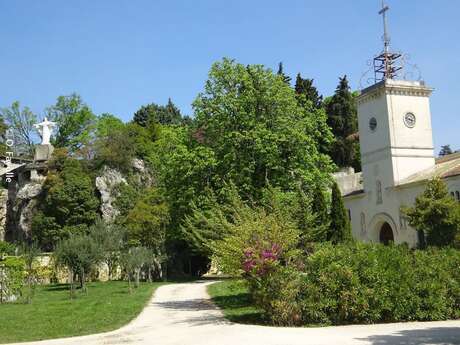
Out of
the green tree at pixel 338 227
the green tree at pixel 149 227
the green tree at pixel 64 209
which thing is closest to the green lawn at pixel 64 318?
the green tree at pixel 338 227

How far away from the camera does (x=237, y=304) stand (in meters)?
18.8

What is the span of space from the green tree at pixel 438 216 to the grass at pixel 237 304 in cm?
1122

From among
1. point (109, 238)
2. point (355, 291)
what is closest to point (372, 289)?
point (355, 291)

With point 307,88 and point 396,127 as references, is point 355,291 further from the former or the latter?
point 307,88

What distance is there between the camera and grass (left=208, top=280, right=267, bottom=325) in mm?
15125

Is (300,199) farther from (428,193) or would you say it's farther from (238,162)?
(428,193)

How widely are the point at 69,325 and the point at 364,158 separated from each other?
30.5 meters

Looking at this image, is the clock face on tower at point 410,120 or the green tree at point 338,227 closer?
the green tree at point 338,227

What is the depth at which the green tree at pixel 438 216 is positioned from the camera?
88.4 ft

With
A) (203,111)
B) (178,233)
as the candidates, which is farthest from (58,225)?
(203,111)

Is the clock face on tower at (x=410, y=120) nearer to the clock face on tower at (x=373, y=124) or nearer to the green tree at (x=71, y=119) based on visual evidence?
the clock face on tower at (x=373, y=124)

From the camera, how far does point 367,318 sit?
562 inches

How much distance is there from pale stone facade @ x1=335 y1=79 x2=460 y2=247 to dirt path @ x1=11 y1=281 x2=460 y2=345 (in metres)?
24.3

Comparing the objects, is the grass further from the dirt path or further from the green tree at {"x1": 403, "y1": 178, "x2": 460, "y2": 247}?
the green tree at {"x1": 403, "y1": 178, "x2": 460, "y2": 247}
